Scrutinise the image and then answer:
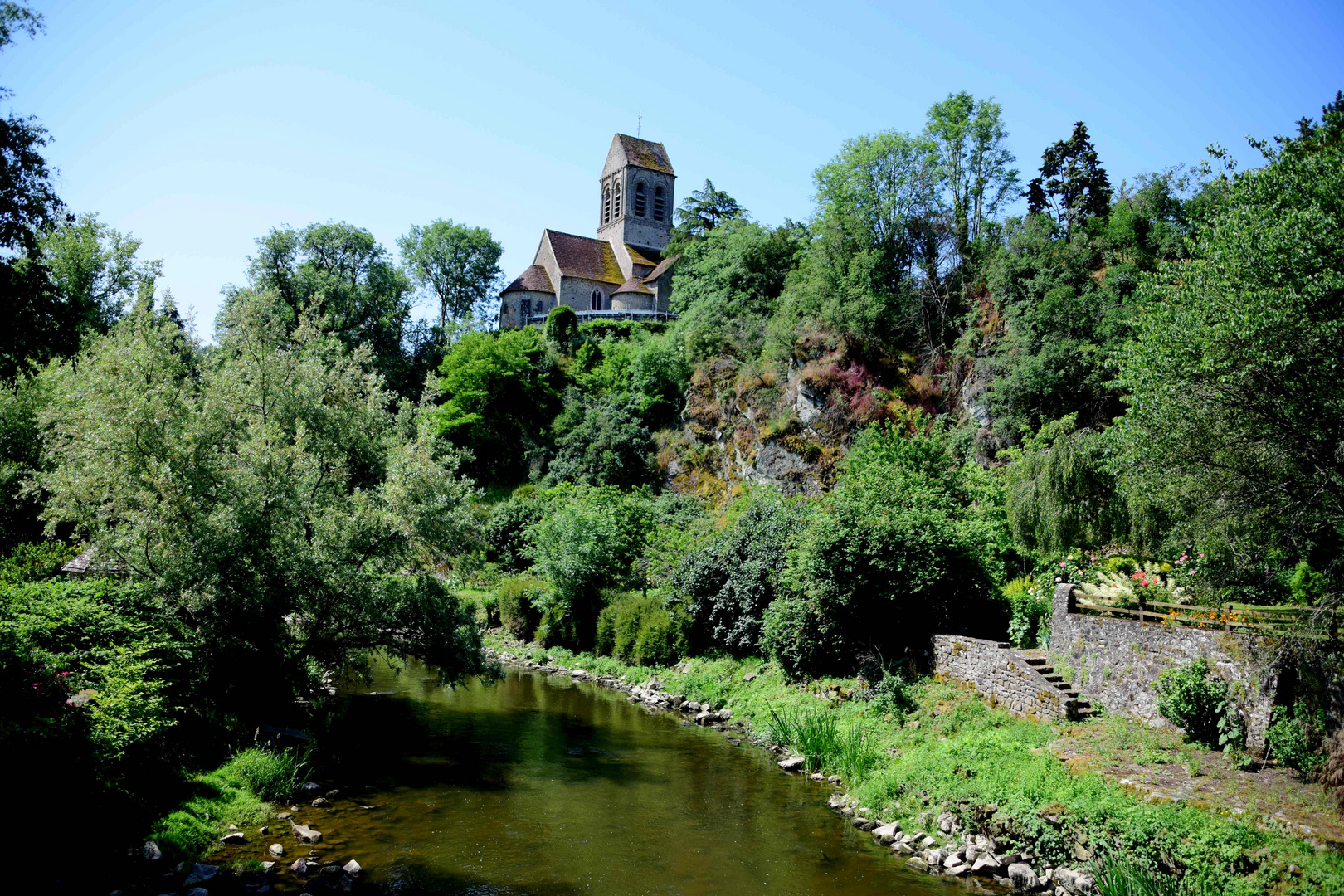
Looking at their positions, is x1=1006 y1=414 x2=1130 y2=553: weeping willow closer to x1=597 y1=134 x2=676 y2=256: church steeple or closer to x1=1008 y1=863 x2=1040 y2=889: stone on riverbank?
x1=1008 y1=863 x2=1040 y2=889: stone on riverbank

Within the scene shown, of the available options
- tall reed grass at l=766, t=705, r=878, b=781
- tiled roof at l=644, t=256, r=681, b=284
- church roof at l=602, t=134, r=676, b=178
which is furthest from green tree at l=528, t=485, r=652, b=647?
church roof at l=602, t=134, r=676, b=178

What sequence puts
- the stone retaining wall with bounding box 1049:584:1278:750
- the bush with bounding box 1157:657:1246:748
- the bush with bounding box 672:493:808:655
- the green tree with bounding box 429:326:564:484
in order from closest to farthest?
1. the stone retaining wall with bounding box 1049:584:1278:750
2. the bush with bounding box 1157:657:1246:748
3. the bush with bounding box 672:493:808:655
4. the green tree with bounding box 429:326:564:484

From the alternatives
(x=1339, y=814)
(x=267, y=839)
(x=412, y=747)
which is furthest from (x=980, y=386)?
(x=267, y=839)

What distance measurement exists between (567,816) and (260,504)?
8519 mm

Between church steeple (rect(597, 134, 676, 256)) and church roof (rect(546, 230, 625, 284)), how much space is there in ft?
6.82

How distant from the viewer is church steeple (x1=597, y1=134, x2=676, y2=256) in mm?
68500

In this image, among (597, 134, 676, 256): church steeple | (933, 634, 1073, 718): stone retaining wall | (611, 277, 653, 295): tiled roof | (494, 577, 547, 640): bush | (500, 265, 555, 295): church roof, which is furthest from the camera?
(597, 134, 676, 256): church steeple

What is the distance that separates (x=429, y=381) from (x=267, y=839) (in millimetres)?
11350

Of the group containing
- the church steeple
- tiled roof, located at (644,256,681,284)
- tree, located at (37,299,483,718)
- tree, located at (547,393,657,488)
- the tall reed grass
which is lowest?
the tall reed grass

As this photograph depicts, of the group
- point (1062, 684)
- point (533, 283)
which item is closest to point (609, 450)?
point (533, 283)

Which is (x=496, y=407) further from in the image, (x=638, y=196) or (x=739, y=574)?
(x=739, y=574)

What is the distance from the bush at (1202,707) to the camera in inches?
526

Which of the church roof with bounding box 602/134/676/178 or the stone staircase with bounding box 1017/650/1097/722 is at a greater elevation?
the church roof with bounding box 602/134/676/178

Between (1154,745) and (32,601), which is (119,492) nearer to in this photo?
(32,601)
